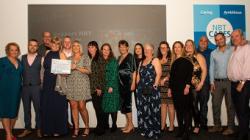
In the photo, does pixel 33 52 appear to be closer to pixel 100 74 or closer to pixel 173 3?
pixel 100 74

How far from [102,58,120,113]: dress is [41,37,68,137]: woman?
29.1 inches

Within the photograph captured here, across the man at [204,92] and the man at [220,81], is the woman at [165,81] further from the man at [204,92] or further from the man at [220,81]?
the man at [220,81]

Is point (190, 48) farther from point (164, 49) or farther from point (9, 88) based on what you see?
point (9, 88)

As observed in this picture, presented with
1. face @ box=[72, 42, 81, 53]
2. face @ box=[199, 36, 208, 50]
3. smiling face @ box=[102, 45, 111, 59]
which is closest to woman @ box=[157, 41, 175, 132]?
face @ box=[199, 36, 208, 50]

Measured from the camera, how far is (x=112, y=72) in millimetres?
4770

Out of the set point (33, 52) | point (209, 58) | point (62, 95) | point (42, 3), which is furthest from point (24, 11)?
point (209, 58)

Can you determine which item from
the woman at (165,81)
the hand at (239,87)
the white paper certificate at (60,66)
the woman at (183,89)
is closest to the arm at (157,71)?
the woman at (183,89)

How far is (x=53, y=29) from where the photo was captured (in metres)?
5.43

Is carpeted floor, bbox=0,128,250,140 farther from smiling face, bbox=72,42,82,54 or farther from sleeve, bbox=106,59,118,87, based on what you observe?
smiling face, bbox=72,42,82,54

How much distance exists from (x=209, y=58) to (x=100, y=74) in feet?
6.98

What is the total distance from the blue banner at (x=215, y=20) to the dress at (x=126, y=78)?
1.70 meters

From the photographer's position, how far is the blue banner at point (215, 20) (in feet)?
18.5

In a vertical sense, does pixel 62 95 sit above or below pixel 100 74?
below

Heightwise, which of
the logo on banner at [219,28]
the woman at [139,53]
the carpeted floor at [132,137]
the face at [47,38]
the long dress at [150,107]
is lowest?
the carpeted floor at [132,137]
